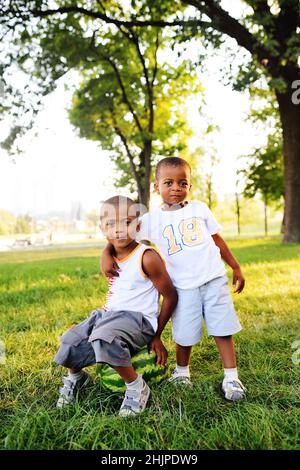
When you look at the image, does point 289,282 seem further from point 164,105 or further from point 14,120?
point 164,105

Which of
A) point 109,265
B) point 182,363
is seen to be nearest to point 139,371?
point 182,363

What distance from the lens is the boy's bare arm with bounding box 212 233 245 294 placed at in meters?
2.98

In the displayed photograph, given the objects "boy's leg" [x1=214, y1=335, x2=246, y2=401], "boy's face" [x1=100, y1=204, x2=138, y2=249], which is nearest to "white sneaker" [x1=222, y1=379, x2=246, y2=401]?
"boy's leg" [x1=214, y1=335, x2=246, y2=401]

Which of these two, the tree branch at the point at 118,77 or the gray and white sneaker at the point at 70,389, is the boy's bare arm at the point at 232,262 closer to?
the gray and white sneaker at the point at 70,389

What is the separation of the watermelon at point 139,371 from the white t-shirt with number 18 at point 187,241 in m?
0.53

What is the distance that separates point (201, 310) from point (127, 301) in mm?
543

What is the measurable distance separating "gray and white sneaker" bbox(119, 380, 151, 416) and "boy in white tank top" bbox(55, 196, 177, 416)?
3.2 inches

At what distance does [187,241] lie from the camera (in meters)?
2.89

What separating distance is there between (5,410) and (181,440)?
1.14 m

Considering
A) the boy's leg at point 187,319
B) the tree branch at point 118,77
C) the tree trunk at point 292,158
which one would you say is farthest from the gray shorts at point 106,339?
the tree branch at point 118,77

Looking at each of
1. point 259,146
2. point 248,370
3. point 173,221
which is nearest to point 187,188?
point 173,221

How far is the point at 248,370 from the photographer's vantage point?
2992mm

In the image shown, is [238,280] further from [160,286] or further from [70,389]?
[70,389]
